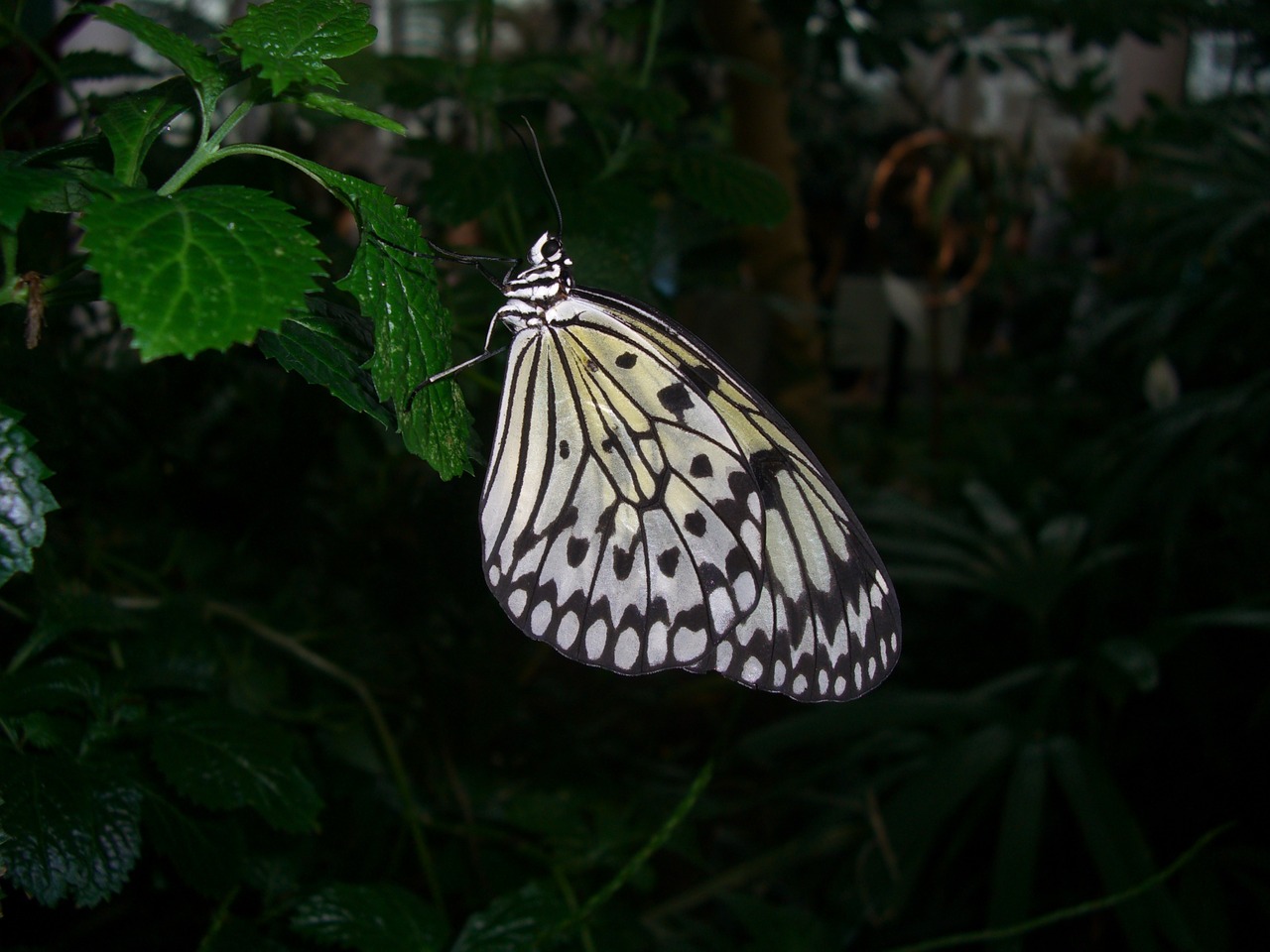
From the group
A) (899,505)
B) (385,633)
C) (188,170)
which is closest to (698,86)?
(899,505)

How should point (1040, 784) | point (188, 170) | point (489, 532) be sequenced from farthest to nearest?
point (1040, 784) → point (489, 532) → point (188, 170)

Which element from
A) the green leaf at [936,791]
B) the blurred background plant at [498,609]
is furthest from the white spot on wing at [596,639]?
the green leaf at [936,791]

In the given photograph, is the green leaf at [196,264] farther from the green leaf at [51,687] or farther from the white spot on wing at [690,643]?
the white spot on wing at [690,643]

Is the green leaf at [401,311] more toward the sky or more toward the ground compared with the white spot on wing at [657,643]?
more toward the sky

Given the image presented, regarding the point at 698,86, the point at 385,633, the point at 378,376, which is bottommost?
the point at 385,633

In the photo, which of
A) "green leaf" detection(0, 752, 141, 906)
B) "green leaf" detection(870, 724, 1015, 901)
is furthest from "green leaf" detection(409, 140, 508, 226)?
"green leaf" detection(870, 724, 1015, 901)

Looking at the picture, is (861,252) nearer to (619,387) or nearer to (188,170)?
(619,387)
